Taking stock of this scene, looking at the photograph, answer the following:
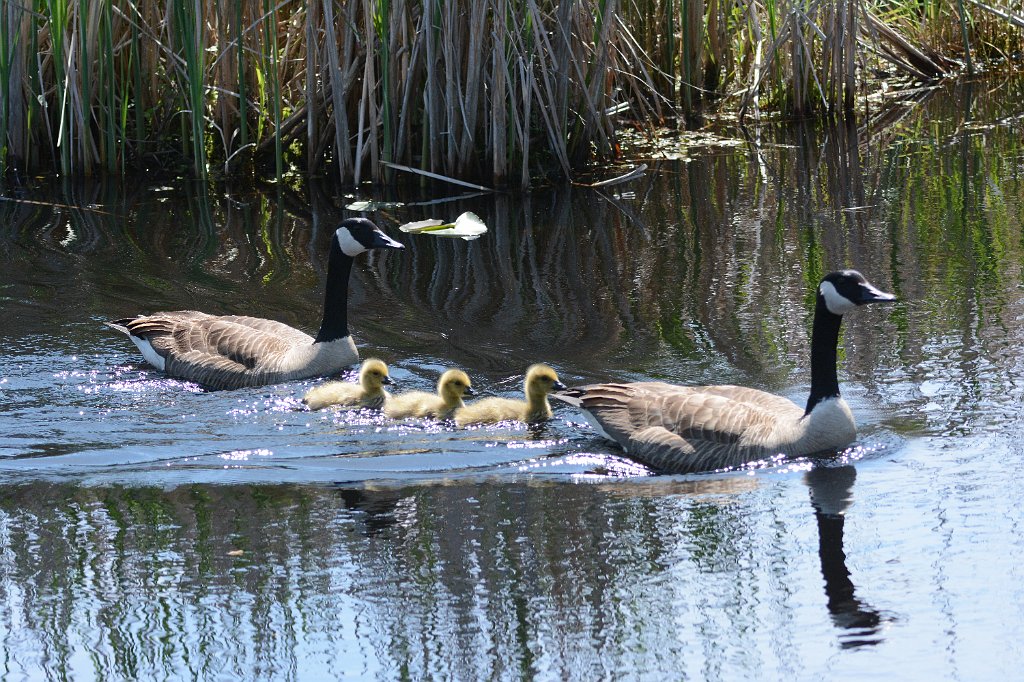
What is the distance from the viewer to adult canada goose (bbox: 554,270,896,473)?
22.9 feet

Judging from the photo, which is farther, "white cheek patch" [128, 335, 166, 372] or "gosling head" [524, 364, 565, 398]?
"white cheek patch" [128, 335, 166, 372]

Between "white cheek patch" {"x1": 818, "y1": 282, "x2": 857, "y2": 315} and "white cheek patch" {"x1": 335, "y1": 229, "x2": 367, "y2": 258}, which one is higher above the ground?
"white cheek patch" {"x1": 335, "y1": 229, "x2": 367, "y2": 258}

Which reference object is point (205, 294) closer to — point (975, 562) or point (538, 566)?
point (538, 566)

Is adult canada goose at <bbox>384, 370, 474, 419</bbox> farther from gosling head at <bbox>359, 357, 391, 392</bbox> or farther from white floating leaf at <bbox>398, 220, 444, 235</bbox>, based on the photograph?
white floating leaf at <bbox>398, 220, 444, 235</bbox>

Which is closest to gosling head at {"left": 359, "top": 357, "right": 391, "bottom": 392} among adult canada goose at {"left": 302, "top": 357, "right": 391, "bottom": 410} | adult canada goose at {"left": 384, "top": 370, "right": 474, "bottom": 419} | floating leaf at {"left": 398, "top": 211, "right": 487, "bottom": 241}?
adult canada goose at {"left": 302, "top": 357, "right": 391, "bottom": 410}

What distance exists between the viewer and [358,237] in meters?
9.05

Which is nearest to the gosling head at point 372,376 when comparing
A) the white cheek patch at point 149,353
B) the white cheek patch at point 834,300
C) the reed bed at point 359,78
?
the white cheek patch at point 149,353

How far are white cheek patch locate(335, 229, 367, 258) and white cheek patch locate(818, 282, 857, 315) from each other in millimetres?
3240

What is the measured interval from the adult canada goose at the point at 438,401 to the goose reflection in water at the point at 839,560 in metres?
2.02

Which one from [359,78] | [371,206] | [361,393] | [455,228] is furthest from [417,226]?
[361,393]

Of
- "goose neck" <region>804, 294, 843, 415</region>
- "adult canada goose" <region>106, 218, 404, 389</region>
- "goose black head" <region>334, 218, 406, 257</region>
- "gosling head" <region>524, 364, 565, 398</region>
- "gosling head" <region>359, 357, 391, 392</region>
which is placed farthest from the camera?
"goose black head" <region>334, 218, 406, 257</region>

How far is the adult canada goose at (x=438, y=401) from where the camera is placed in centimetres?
773

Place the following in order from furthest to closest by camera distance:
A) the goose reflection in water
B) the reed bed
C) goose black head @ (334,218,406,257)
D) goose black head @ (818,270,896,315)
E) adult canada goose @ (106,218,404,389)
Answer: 1. the reed bed
2. goose black head @ (334,218,406,257)
3. adult canada goose @ (106,218,404,389)
4. goose black head @ (818,270,896,315)
5. the goose reflection in water

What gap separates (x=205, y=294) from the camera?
10500mm
